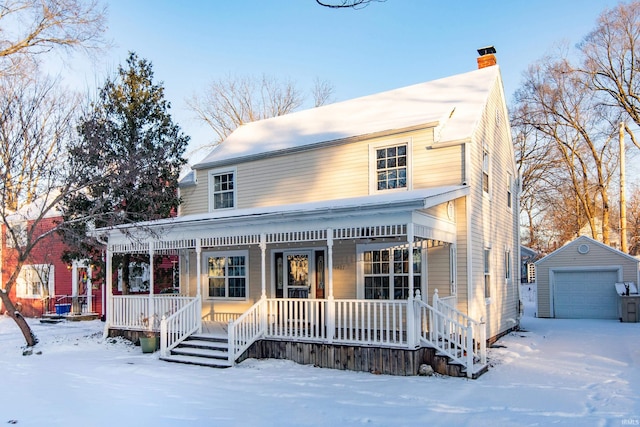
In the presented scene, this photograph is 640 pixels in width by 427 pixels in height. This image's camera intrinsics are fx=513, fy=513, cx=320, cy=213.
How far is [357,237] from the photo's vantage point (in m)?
10.4

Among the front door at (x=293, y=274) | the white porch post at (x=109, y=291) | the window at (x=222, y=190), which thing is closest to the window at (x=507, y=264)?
the front door at (x=293, y=274)

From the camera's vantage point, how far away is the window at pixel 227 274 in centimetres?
1514

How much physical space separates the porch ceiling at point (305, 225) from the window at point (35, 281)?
10882 millimetres

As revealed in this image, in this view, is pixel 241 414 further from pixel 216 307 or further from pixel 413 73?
pixel 413 73

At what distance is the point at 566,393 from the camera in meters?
8.27

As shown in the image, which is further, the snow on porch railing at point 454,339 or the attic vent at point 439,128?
the attic vent at point 439,128

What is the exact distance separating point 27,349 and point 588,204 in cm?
2982

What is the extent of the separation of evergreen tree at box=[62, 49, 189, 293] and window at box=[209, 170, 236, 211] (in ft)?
4.22

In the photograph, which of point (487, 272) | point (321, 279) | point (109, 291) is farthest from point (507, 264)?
point (109, 291)

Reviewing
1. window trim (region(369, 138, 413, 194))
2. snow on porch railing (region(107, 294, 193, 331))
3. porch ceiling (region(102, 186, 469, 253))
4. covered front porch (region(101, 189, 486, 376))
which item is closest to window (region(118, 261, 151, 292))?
snow on porch railing (region(107, 294, 193, 331))

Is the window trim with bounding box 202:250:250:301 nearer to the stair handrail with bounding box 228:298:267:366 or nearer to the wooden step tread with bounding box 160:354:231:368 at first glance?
the stair handrail with bounding box 228:298:267:366

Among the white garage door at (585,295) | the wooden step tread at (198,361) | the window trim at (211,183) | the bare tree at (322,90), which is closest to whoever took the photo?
the wooden step tread at (198,361)

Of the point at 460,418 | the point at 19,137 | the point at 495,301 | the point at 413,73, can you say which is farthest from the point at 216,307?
the point at 413,73

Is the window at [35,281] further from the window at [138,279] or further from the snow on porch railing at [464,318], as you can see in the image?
the snow on porch railing at [464,318]
